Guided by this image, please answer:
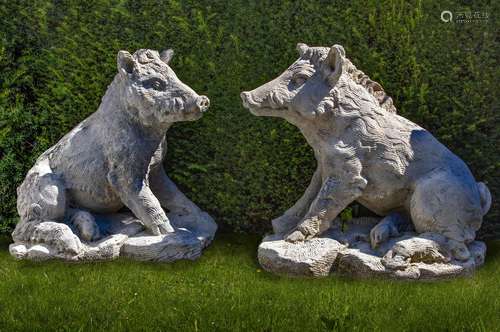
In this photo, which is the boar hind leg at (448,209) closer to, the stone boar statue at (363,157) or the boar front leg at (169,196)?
the stone boar statue at (363,157)

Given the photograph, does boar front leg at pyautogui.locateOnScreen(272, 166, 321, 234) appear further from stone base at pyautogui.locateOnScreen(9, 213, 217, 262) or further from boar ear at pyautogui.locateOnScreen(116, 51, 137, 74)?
boar ear at pyautogui.locateOnScreen(116, 51, 137, 74)

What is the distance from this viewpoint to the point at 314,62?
4812 millimetres

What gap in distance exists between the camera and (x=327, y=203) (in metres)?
4.84

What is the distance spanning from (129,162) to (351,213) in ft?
6.36

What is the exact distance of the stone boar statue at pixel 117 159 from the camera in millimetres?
4891

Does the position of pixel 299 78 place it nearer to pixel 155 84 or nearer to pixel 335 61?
pixel 335 61

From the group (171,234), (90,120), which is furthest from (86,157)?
(171,234)

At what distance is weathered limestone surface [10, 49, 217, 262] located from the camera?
193 inches

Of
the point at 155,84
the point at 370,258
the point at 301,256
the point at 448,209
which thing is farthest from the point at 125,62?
the point at 448,209

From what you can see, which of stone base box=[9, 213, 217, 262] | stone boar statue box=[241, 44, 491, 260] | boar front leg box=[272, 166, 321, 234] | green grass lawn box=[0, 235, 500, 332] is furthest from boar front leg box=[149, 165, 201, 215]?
stone boar statue box=[241, 44, 491, 260]

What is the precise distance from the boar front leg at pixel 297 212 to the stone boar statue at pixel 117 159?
89 cm

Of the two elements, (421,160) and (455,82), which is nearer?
(421,160)

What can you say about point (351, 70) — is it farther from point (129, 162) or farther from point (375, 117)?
point (129, 162)

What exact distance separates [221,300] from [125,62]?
6.47ft
